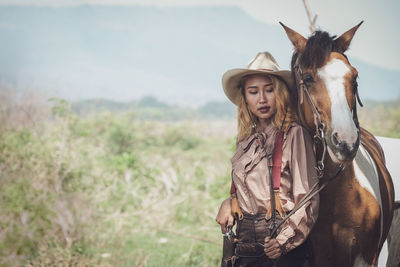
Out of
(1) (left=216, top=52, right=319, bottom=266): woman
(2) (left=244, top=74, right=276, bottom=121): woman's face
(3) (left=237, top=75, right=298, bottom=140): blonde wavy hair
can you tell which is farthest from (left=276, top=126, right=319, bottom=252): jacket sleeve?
A: (2) (left=244, top=74, right=276, bottom=121): woman's face

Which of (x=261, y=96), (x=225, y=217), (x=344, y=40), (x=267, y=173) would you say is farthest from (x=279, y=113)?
(x=225, y=217)

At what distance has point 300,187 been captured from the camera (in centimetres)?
209

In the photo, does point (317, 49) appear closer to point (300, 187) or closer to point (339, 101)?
point (339, 101)

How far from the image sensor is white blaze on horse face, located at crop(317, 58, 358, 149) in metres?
1.96

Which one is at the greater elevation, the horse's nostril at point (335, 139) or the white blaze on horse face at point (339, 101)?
the white blaze on horse face at point (339, 101)

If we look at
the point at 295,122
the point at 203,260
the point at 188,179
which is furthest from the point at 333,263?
the point at 188,179

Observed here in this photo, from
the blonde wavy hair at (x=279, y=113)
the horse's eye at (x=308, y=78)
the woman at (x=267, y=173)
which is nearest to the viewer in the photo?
the woman at (x=267, y=173)

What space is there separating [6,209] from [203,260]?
8.05ft

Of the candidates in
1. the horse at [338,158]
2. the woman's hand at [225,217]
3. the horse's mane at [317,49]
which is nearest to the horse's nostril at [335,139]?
the horse at [338,158]

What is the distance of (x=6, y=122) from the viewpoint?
704 centimetres

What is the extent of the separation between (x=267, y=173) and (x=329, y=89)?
0.54m

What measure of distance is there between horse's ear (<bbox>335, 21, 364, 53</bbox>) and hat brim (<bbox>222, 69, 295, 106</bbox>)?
31 cm

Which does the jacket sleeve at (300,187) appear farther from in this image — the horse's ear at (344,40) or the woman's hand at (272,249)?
the horse's ear at (344,40)

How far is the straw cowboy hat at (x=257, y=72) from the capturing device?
2.36 m
